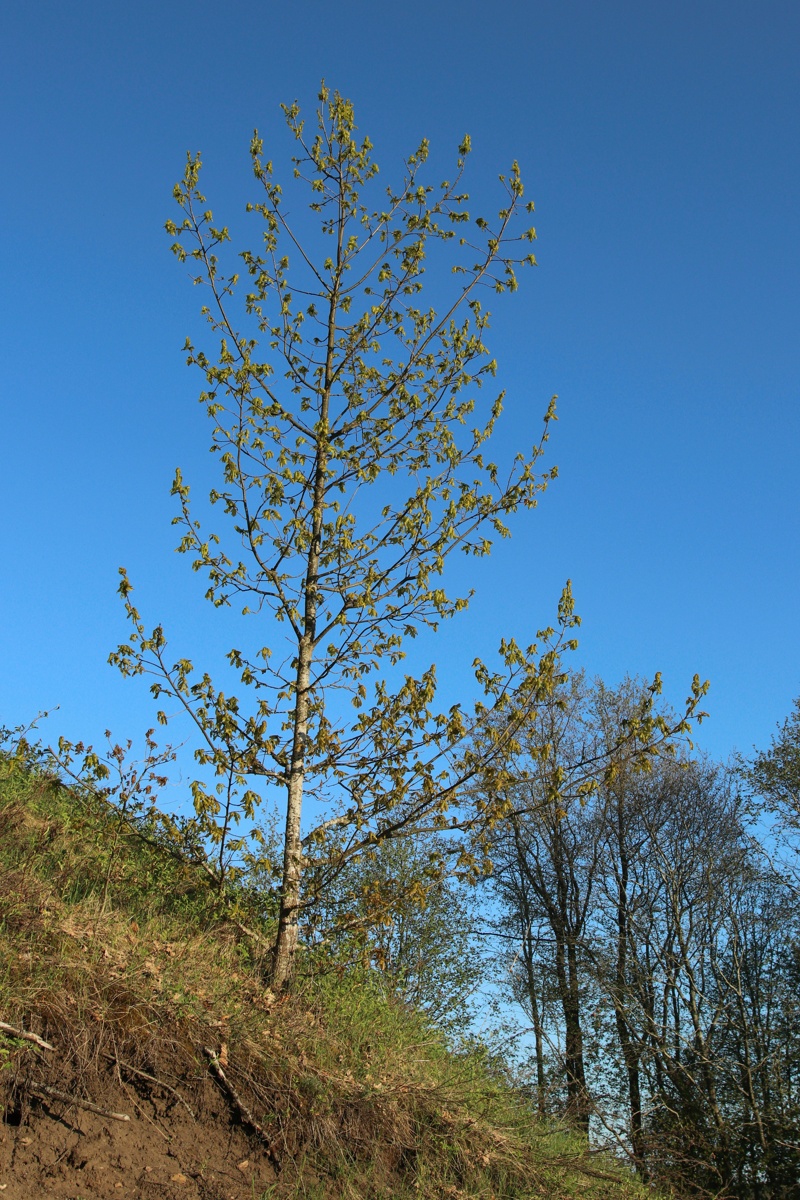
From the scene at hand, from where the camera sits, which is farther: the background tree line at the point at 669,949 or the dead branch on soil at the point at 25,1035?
the background tree line at the point at 669,949

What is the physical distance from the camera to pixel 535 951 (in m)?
20.2

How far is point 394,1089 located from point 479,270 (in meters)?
7.45

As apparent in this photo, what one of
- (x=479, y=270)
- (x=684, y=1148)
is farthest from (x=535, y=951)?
(x=479, y=270)

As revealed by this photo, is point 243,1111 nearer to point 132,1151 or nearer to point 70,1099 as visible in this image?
point 132,1151

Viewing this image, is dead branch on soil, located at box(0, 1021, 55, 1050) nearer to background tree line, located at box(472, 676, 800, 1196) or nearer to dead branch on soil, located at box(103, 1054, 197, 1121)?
dead branch on soil, located at box(103, 1054, 197, 1121)

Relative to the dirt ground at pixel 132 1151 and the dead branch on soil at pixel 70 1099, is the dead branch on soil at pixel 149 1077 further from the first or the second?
the dead branch on soil at pixel 70 1099

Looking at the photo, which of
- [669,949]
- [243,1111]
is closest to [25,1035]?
[243,1111]

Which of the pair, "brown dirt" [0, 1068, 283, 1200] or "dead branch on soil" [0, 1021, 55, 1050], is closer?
"brown dirt" [0, 1068, 283, 1200]

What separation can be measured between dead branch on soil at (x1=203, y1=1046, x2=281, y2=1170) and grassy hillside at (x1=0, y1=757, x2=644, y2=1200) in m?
0.01

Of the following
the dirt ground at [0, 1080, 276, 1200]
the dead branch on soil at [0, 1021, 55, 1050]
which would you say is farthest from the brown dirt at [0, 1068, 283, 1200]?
the dead branch on soil at [0, 1021, 55, 1050]

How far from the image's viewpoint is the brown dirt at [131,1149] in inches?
189

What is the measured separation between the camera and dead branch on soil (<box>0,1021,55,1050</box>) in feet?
16.2

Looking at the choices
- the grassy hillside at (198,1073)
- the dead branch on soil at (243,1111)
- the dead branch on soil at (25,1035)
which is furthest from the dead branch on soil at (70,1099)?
the dead branch on soil at (243,1111)

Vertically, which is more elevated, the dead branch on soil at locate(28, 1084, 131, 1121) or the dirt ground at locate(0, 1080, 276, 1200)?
the dead branch on soil at locate(28, 1084, 131, 1121)
